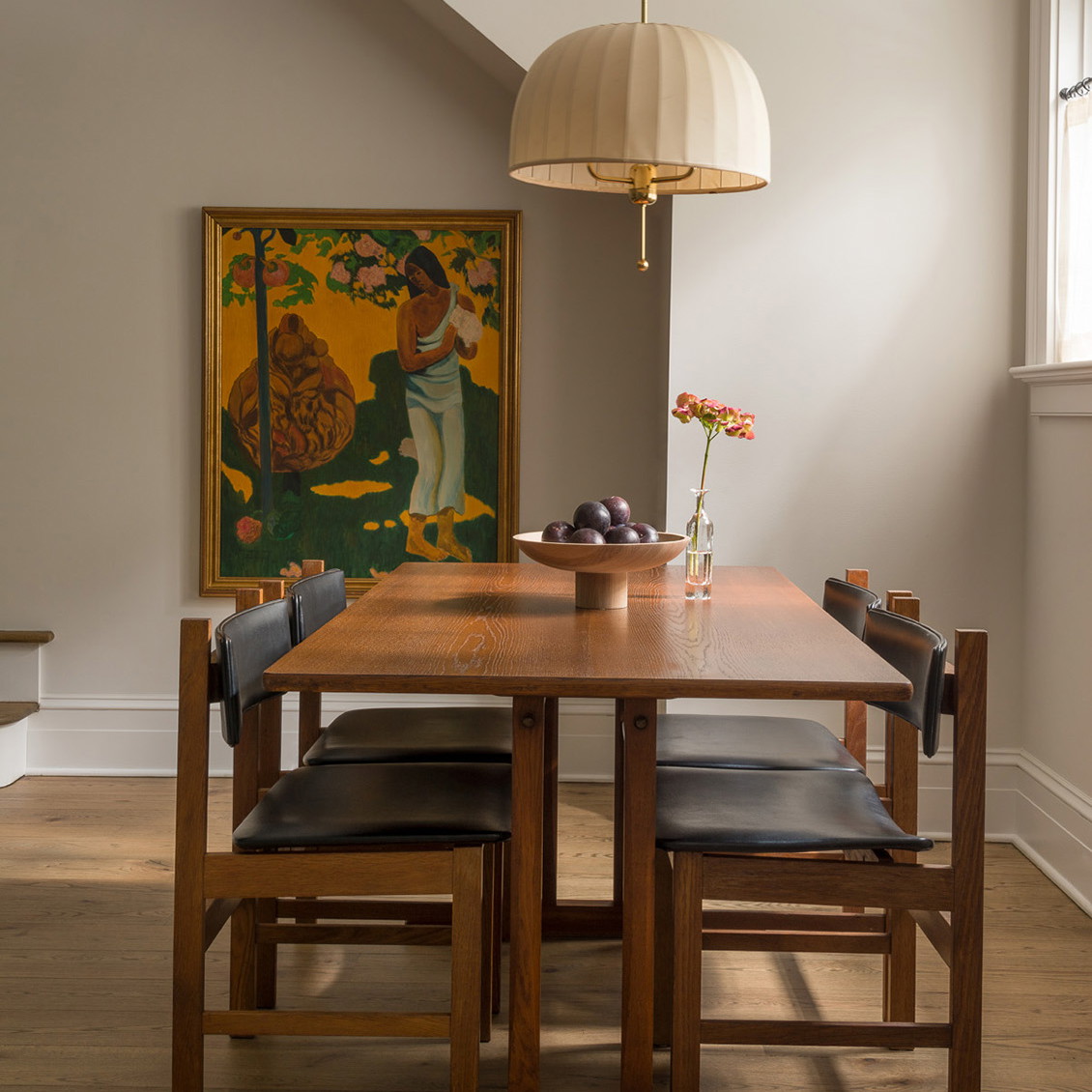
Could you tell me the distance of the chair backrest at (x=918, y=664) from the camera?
177 centimetres

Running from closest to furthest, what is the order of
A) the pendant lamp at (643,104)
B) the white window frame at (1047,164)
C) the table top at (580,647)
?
the table top at (580,647), the pendant lamp at (643,104), the white window frame at (1047,164)

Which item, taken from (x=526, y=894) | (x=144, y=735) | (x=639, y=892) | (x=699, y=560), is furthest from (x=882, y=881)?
(x=144, y=735)

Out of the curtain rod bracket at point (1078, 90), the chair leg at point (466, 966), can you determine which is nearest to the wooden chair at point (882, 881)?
the chair leg at point (466, 966)

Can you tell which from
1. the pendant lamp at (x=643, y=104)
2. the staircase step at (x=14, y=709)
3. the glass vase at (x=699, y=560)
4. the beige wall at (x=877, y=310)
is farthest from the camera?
the staircase step at (x=14, y=709)

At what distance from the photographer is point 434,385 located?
12.7 feet

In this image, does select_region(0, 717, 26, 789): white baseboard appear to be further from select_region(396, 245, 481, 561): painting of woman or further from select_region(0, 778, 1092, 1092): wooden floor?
select_region(396, 245, 481, 561): painting of woman

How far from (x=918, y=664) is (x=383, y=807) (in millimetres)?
874

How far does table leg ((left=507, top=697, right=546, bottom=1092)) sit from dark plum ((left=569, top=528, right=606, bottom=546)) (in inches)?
18.2

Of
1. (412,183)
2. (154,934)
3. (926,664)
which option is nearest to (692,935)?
(926,664)

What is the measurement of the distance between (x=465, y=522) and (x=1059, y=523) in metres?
1.76

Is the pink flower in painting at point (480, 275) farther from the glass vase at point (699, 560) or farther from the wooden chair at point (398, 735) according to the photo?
the glass vase at point (699, 560)

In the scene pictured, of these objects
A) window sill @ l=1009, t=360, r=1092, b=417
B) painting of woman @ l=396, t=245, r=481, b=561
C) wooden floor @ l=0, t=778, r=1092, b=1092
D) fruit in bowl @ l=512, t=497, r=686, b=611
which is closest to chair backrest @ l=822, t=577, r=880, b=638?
fruit in bowl @ l=512, t=497, r=686, b=611

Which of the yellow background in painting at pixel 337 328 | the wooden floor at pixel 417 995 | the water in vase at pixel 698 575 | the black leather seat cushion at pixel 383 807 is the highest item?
the yellow background in painting at pixel 337 328

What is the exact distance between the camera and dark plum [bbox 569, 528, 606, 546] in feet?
7.14
